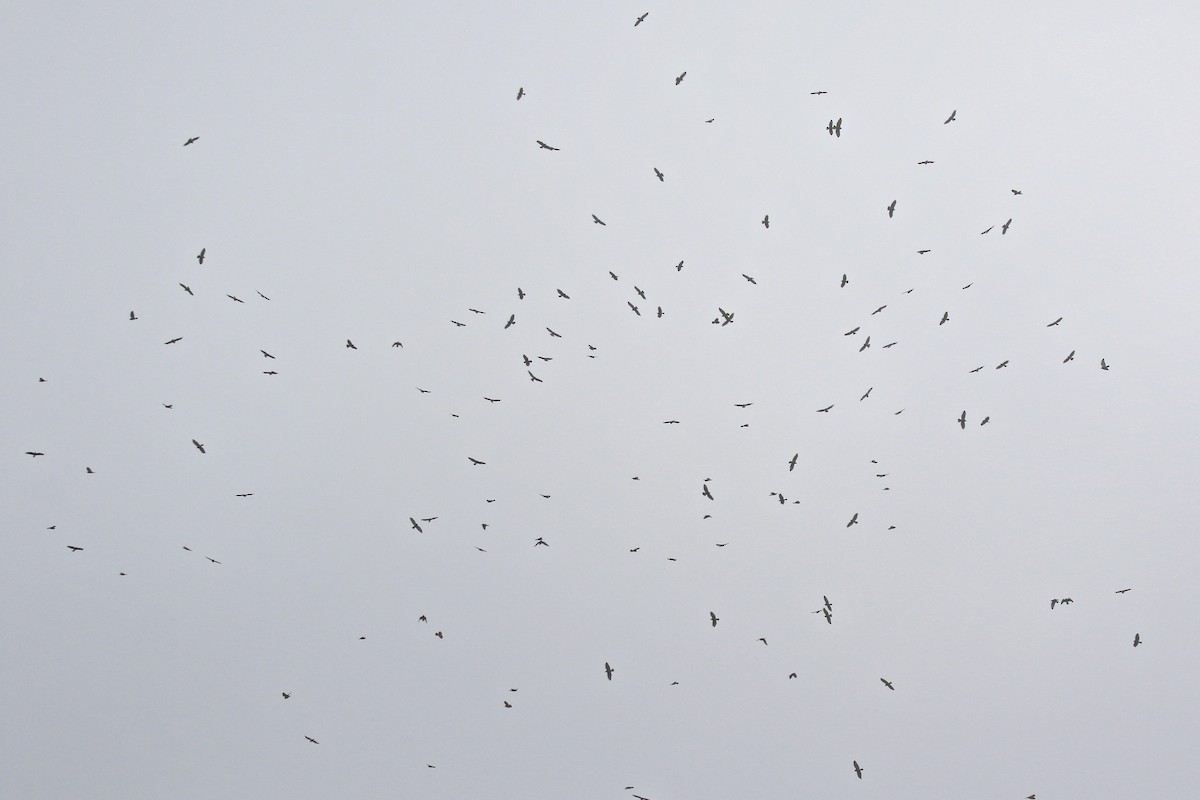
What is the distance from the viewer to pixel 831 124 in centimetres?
5456

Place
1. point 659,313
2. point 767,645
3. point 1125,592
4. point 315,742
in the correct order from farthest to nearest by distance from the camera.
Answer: point 315,742
point 767,645
point 1125,592
point 659,313

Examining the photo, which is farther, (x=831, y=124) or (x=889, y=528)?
(x=889, y=528)

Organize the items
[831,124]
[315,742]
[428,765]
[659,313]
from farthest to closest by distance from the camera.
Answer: [428,765]
[315,742]
[659,313]
[831,124]

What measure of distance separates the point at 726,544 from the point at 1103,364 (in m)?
42.4

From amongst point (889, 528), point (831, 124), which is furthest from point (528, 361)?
point (889, 528)

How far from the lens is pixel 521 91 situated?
55906 millimetres

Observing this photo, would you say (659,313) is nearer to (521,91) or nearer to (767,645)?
(521,91)

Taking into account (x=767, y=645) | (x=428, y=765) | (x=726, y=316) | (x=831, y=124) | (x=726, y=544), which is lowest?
(x=428, y=765)

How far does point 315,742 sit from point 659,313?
80810mm

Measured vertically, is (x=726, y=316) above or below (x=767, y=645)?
above

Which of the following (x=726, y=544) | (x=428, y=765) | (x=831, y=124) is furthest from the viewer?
(x=428, y=765)

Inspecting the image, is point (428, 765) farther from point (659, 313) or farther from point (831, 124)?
point (831, 124)

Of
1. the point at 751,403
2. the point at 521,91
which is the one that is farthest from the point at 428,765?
the point at 521,91

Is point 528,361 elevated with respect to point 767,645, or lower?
elevated
